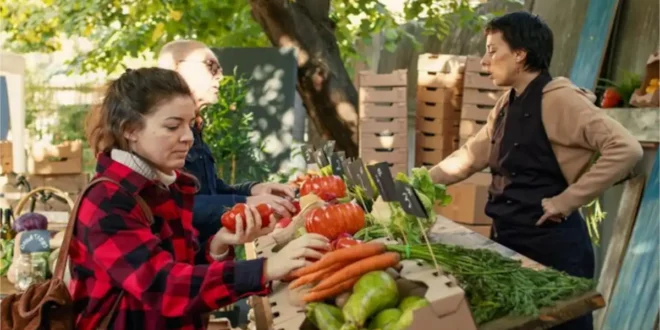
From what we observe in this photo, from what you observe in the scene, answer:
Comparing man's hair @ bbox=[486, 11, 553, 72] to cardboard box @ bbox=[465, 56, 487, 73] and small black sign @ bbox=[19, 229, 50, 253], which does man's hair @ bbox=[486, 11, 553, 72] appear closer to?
small black sign @ bbox=[19, 229, 50, 253]

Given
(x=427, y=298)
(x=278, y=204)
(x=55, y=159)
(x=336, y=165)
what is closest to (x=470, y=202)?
(x=336, y=165)

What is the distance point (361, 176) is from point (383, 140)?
368cm

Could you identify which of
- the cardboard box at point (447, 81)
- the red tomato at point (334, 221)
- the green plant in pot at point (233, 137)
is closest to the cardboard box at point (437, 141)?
the cardboard box at point (447, 81)

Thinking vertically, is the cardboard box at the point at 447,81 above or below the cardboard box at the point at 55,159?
above

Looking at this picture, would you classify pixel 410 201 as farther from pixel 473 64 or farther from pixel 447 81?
pixel 447 81

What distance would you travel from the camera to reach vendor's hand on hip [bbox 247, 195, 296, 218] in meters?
3.35

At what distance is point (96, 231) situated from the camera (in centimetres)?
217

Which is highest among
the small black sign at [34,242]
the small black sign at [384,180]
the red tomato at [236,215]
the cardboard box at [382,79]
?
the cardboard box at [382,79]

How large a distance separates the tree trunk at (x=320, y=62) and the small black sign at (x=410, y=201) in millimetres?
4651

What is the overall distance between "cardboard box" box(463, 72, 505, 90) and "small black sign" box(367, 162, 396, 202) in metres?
3.88

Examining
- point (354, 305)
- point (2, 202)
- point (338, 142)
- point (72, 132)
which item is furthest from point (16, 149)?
point (354, 305)

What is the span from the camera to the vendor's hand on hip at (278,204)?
11.0ft

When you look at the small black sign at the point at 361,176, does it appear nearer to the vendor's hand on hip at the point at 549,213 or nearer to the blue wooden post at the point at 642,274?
the vendor's hand on hip at the point at 549,213

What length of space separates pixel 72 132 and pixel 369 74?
29.9 feet
